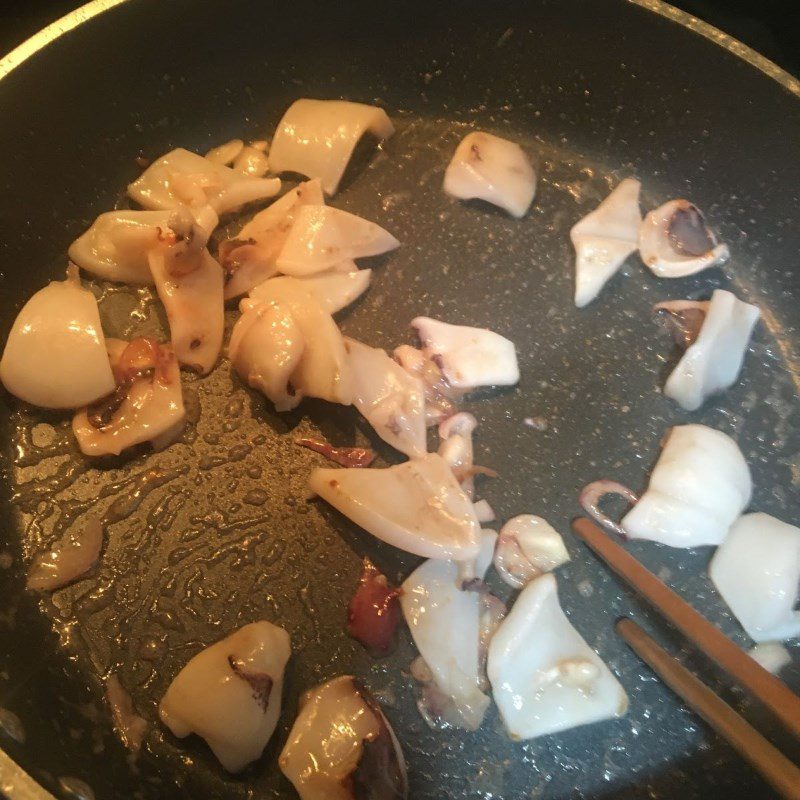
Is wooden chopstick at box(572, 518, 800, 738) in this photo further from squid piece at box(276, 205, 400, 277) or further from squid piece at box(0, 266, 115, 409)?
squid piece at box(0, 266, 115, 409)

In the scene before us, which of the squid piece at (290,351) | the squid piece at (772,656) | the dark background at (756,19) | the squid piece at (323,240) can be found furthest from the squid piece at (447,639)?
the dark background at (756,19)

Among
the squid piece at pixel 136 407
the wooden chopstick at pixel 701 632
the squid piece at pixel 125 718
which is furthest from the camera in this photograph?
the squid piece at pixel 136 407

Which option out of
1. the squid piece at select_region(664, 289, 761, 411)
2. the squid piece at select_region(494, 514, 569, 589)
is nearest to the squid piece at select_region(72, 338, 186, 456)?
the squid piece at select_region(494, 514, 569, 589)

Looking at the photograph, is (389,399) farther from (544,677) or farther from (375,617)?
(544,677)

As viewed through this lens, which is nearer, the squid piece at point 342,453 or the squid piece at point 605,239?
the squid piece at point 342,453

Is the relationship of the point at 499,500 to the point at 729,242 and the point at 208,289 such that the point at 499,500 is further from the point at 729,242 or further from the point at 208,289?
the point at 729,242

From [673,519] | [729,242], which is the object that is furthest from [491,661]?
[729,242]

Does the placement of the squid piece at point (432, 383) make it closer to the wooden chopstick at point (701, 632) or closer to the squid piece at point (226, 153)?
the wooden chopstick at point (701, 632)
